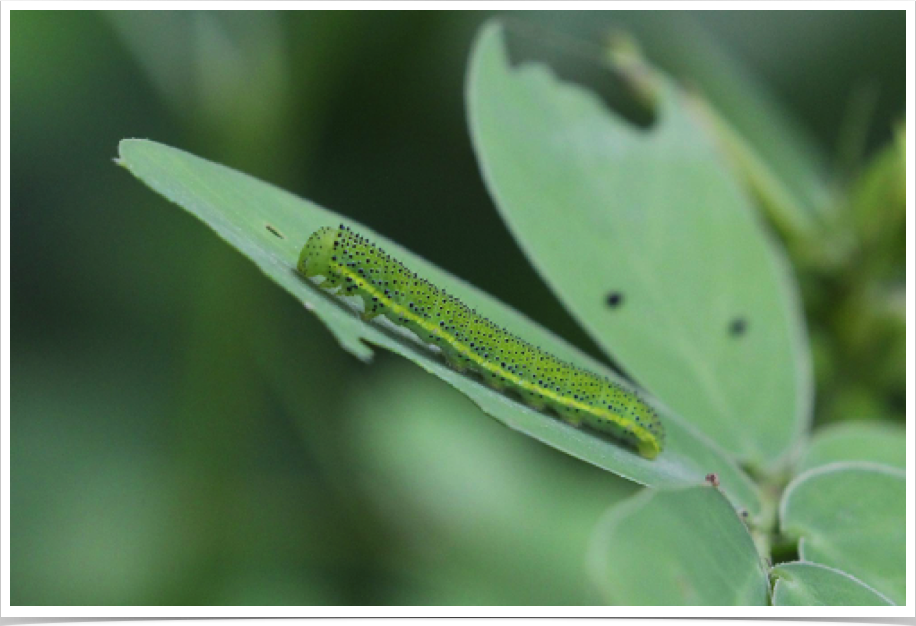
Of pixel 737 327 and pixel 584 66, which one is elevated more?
pixel 584 66

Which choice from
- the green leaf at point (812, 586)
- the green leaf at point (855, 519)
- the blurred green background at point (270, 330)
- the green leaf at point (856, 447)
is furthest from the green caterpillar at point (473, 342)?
the blurred green background at point (270, 330)

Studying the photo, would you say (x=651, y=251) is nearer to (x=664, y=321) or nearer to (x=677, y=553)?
(x=664, y=321)

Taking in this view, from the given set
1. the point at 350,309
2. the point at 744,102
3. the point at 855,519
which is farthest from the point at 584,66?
the point at 855,519

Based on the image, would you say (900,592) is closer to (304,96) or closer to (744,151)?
(744,151)

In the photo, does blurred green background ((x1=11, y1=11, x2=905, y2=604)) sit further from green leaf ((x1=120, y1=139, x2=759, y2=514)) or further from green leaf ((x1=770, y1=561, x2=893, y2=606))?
green leaf ((x1=770, y1=561, x2=893, y2=606))

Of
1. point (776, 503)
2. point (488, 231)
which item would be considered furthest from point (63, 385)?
point (776, 503)

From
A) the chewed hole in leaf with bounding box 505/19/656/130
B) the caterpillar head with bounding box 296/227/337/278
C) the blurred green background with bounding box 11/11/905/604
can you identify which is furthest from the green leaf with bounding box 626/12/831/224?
the caterpillar head with bounding box 296/227/337/278
